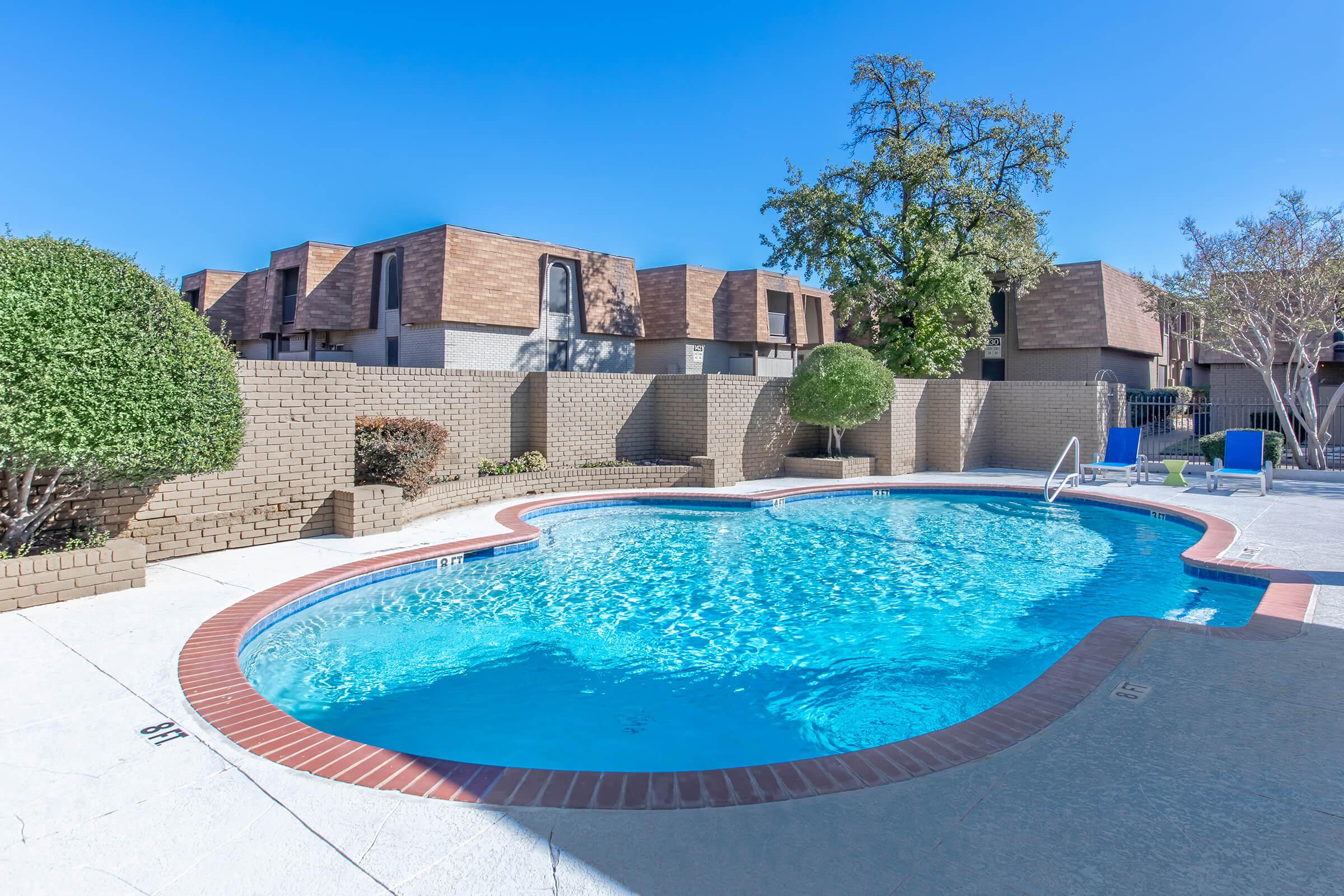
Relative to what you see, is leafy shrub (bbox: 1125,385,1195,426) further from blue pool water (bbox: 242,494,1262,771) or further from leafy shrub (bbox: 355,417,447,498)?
leafy shrub (bbox: 355,417,447,498)

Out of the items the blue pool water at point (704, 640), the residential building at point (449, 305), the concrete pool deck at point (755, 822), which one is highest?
the residential building at point (449, 305)

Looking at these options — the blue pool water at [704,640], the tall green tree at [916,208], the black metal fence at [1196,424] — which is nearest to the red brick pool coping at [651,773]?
the blue pool water at [704,640]

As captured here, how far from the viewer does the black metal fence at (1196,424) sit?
58.9 ft

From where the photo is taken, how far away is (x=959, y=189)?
20703mm

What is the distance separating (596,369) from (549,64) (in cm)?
1025

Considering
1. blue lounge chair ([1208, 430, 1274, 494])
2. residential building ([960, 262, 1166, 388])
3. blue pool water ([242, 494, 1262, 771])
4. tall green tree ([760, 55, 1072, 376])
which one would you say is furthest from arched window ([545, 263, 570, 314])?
blue lounge chair ([1208, 430, 1274, 494])

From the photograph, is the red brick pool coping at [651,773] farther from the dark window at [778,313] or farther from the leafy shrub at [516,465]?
the dark window at [778,313]

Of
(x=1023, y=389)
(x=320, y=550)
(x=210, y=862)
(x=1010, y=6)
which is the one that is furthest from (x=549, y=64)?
(x=210, y=862)

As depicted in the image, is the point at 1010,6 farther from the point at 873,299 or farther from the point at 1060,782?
the point at 1060,782

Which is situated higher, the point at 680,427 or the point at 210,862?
the point at 680,427

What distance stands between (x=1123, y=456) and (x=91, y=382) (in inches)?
665

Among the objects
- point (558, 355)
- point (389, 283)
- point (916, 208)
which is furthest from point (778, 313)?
point (389, 283)

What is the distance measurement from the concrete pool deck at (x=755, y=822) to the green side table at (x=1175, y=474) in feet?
39.0

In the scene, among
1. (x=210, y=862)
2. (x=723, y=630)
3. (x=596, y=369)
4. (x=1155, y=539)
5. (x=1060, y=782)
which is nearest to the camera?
(x=210, y=862)
